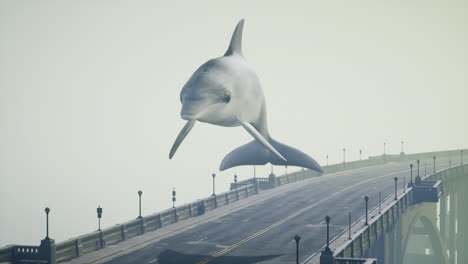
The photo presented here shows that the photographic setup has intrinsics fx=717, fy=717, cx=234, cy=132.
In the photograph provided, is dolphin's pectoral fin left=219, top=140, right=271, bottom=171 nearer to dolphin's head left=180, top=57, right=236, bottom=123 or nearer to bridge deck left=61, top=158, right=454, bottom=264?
bridge deck left=61, top=158, right=454, bottom=264

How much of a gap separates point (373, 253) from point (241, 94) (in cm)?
3708

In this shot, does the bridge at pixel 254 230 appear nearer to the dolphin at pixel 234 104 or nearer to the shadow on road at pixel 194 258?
the shadow on road at pixel 194 258

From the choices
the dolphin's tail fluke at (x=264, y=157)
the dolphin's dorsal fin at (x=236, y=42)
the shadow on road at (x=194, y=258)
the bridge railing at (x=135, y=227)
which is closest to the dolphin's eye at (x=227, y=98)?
the dolphin's dorsal fin at (x=236, y=42)

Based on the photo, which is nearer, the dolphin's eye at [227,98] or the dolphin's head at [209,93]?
the dolphin's head at [209,93]

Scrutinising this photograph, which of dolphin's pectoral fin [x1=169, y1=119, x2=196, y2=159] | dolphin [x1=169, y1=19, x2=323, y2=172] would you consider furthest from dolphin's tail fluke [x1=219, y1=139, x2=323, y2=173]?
dolphin's pectoral fin [x1=169, y1=119, x2=196, y2=159]

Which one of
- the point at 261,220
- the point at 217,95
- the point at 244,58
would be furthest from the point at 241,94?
the point at 261,220

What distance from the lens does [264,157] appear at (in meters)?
47.5

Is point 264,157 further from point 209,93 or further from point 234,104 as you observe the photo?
point 209,93

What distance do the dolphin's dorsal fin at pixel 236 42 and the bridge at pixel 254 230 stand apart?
12.8 m

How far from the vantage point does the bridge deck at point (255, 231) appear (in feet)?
161

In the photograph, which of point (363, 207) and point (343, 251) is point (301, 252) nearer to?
point (343, 251)

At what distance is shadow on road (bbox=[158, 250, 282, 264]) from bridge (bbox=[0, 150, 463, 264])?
7 centimetres

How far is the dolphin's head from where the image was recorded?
3447 centimetres

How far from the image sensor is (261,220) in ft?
212
